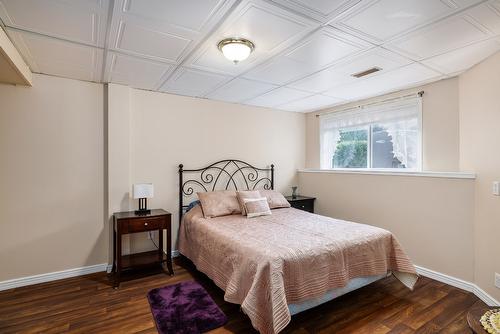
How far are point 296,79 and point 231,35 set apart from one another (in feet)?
4.08

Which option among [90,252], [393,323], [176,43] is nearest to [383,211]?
[393,323]

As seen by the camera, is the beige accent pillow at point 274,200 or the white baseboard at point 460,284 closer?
the white baseboard at point 460,284

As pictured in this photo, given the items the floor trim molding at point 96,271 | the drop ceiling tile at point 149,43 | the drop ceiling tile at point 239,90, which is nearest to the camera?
the drop ceiling tile at point 149,43

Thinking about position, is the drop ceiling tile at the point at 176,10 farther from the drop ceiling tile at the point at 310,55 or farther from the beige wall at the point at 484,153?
the beige wall at the point at 484,153

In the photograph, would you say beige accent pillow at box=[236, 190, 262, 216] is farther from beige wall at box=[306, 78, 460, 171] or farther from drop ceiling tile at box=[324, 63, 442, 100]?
beige wall at box=[306, 78, 460, 171]

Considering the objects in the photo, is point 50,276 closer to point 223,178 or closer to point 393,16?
point 223,178

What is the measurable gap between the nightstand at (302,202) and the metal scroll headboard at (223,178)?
468mm

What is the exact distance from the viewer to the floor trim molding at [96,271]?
260 centimetres

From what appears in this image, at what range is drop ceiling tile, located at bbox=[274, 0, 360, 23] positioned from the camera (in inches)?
64.7

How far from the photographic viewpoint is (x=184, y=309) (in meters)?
2.37

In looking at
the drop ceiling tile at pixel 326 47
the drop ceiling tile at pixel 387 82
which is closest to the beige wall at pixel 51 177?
the drop ceiling tile at pixel 326 47

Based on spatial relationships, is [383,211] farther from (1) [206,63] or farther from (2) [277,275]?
(1) [206,63]

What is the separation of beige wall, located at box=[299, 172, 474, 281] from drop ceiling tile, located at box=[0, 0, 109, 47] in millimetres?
3602

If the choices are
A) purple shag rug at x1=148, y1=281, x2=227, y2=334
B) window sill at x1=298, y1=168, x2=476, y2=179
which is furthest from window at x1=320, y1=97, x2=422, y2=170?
purple shag rug at x1=148, y1=281, x2=227, y2=334
